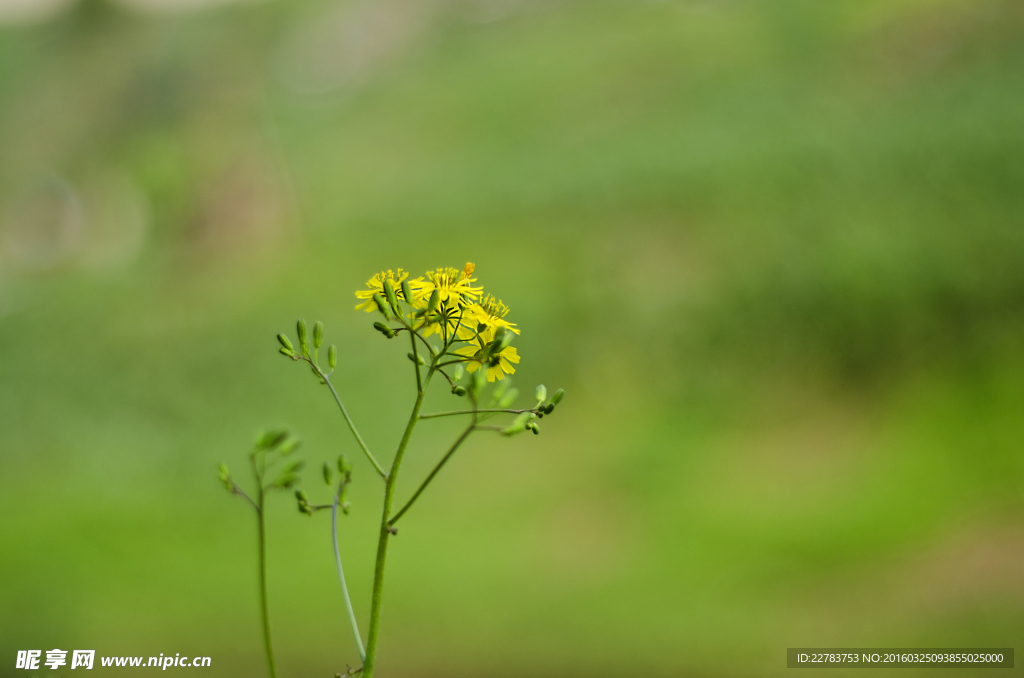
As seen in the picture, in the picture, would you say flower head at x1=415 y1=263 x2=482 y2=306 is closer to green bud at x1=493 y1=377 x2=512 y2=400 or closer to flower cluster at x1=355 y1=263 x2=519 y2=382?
flower cluster at x1=355 y1=263 x2=519 y2=382

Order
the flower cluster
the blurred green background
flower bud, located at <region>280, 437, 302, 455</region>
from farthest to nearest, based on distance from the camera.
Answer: the blurred green background → the flower cluster → flower bud, located at <region>280, 437, 302, 455</region>

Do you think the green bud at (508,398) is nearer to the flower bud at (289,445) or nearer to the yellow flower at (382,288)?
the yellow flower at (382,288)

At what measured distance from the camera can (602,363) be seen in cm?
792

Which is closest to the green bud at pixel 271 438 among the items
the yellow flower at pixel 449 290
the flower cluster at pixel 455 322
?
the flower cluster at pixel 455 322

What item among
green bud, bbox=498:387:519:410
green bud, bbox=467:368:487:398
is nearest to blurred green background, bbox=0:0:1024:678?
green bud, bbox=498:387:519:410

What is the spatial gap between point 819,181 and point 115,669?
941 cm

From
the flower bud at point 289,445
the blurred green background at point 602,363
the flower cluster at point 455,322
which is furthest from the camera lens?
the blurred green background at point 602,363

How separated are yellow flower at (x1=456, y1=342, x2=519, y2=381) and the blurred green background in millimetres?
3861

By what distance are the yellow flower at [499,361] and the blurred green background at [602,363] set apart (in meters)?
3.86

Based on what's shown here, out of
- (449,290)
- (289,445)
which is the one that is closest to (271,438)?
(289,445)

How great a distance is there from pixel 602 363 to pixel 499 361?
22.2 feet

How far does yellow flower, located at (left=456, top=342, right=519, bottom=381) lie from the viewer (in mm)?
1221

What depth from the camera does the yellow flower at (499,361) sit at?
1.22 metres

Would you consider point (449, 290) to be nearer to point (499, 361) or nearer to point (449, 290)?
point (449, 290)
